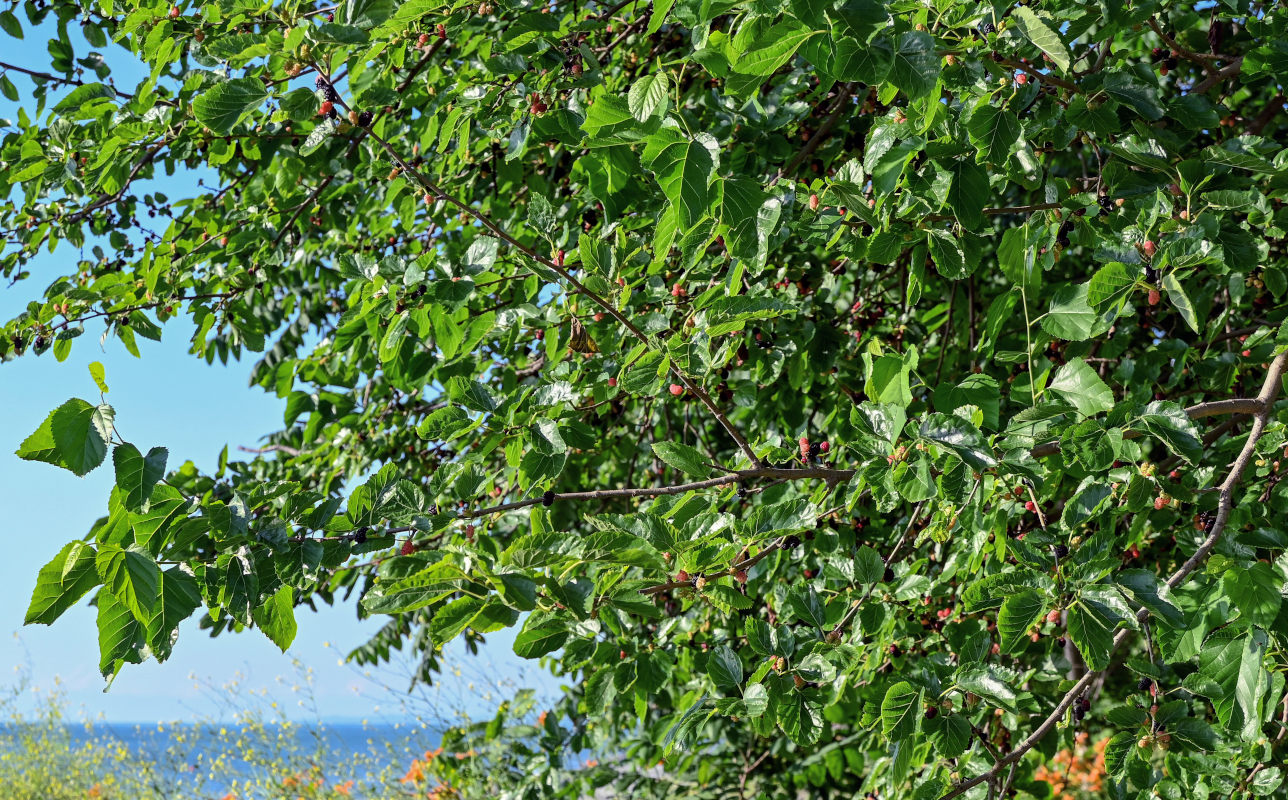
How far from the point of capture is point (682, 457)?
1392 millimetres

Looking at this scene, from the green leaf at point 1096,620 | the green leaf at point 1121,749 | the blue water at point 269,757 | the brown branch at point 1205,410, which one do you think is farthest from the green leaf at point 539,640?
the blue water at point 269,757

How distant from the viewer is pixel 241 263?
8.58ft

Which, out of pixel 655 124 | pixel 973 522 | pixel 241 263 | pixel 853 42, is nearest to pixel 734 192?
pixel 655 124

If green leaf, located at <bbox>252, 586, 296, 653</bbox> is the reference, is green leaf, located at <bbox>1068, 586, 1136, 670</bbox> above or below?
below

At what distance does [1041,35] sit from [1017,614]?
0.75 meters

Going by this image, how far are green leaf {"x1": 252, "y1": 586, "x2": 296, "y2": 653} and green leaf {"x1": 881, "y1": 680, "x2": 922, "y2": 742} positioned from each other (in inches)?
32.6

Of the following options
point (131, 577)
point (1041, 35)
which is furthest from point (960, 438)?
point (131, 577)

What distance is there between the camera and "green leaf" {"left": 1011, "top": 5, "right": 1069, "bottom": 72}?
1.13 meters

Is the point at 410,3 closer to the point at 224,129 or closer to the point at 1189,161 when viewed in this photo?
the point at 224,129

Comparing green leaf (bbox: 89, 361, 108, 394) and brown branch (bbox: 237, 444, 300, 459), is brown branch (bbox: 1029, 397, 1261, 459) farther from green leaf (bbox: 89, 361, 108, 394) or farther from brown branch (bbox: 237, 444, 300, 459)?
brown branch (bbox: 237, 444, 300, 459)

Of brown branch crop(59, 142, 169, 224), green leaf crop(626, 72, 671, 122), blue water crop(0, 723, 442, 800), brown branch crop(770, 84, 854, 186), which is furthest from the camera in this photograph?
blue water crop(0, 723, 442, 800)

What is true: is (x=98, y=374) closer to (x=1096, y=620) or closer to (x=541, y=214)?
(x=541, y=214)

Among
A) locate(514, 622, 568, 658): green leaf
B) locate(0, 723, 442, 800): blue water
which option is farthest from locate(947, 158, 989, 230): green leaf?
locate(0, 723, 442, 800): blue water

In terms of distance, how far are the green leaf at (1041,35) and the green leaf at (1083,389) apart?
0.44 meters
